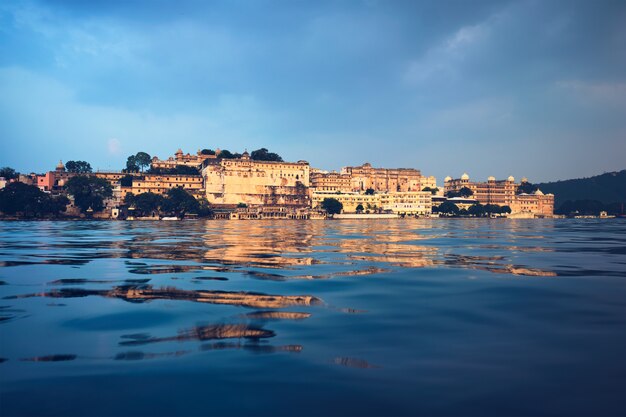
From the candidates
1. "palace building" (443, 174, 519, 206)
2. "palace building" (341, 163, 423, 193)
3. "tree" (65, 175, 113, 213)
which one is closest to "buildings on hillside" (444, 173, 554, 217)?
"palace building" (443, 174, 519, 206)

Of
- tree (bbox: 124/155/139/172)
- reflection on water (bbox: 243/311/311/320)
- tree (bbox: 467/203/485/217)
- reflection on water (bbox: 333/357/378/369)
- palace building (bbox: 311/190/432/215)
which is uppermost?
tree (bbox: 124/155/139/172)

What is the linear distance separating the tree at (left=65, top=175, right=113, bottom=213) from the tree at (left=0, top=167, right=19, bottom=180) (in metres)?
27.4

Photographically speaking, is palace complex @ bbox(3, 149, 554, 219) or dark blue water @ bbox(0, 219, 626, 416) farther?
palace complex @ bbox(3, 149, 554, 219)

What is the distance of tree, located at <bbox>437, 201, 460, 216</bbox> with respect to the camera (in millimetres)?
139875

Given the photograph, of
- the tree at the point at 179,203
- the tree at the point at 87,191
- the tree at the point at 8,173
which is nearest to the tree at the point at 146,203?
the tree at the point at 179,203

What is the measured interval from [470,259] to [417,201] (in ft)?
409

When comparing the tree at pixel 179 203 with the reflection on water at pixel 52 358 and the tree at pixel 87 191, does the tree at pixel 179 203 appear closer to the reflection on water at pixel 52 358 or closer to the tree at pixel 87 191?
the tree at pixel 87 191

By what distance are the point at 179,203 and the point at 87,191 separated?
2045cm

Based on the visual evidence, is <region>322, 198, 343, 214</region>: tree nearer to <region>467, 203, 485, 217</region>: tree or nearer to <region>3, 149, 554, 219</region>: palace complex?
<region>3, 149, 554, 219</region>: palace complex

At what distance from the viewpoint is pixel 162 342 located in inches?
225

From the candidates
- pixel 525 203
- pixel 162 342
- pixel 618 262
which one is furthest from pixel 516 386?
pixel 525 203

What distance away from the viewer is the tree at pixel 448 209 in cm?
13988

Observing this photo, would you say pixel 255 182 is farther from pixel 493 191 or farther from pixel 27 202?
pixel 493 191

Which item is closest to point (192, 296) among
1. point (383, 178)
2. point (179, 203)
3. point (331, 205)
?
point (179, 203)
